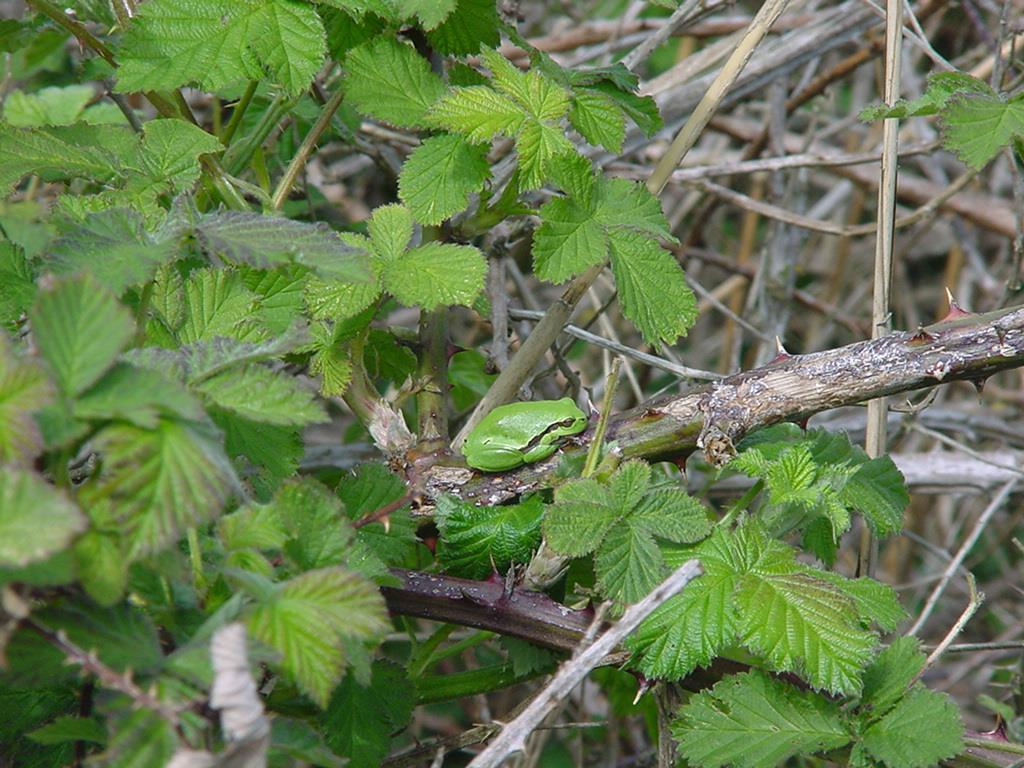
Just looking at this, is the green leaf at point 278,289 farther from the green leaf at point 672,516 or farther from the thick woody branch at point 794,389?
the green leaf at point 672,516

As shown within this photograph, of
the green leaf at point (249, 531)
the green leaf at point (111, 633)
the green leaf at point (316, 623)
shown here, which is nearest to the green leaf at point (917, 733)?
the green leaf at point (316, 623)

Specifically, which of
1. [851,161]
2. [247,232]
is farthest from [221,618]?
[851,161]

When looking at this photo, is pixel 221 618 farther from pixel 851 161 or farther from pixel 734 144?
pixel 734 144

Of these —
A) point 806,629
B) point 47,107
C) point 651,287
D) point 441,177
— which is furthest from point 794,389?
point 47,107

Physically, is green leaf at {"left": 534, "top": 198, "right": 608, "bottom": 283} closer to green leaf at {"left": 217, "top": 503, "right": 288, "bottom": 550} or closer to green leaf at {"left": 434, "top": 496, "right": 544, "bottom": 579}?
green leaf at {"left": 434, "top": 496, "right": 544, "bottom": 579}

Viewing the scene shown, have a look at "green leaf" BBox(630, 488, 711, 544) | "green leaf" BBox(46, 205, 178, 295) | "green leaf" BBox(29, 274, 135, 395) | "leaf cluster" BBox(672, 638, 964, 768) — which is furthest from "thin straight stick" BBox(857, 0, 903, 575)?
"green leaf" BBox(29, 274, 135, 395)
